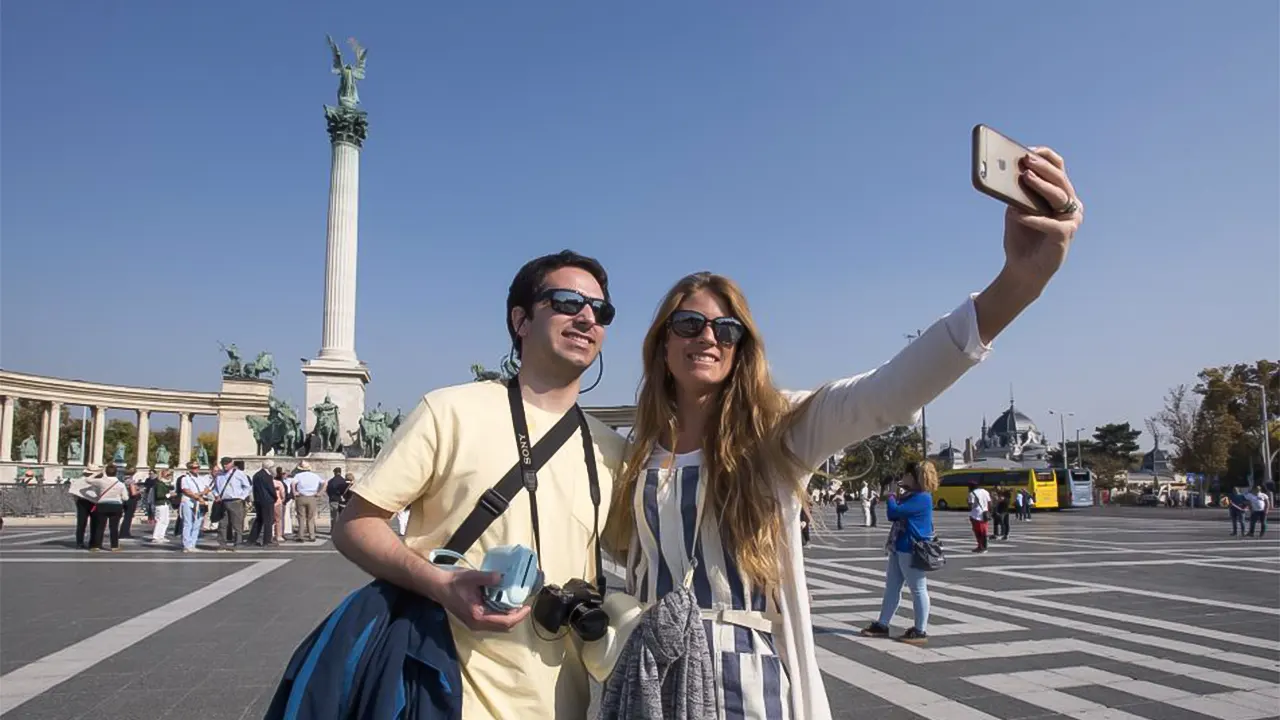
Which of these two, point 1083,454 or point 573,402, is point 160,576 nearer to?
point 573,402

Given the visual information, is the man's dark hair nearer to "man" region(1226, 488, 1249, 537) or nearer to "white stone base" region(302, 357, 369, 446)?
"man" region(1226, 488, 1249, 537)

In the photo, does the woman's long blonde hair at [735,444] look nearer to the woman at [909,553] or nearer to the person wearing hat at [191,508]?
the woman at [909,553]

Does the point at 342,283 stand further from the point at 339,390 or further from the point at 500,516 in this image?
the point at 500,516

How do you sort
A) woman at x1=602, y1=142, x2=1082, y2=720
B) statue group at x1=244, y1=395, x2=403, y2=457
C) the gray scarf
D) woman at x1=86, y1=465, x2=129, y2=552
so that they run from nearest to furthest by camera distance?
woman at x1=602, y1=142, x2=1082, y2=720, the gray scarf, woman at x1=86, y1=465, x2=129, y2=552, statue group at x1=244, y1=395, x2=403, y2=457

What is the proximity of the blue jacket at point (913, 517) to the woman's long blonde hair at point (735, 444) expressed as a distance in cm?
617

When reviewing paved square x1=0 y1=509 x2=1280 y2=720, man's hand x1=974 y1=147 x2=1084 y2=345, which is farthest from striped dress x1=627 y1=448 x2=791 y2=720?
paved square x1=0 y1=509 x2=1280 y2=720

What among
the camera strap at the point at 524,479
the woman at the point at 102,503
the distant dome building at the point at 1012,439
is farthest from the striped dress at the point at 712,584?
the distant dome building at the point at 1012,439

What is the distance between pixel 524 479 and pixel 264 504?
1704 cm

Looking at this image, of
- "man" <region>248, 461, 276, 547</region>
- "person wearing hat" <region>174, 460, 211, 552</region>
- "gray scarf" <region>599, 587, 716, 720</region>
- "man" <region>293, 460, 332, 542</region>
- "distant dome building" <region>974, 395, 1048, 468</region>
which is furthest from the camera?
"distant dome building" <region>974, 395, 1048, 468</region>

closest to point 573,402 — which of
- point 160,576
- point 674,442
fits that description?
point 674,442

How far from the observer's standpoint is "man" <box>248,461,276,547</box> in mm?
16938

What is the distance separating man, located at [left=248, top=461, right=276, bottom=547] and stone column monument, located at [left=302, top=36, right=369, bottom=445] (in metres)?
14.1

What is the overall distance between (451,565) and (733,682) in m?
0.73

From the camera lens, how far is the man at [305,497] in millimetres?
18156
